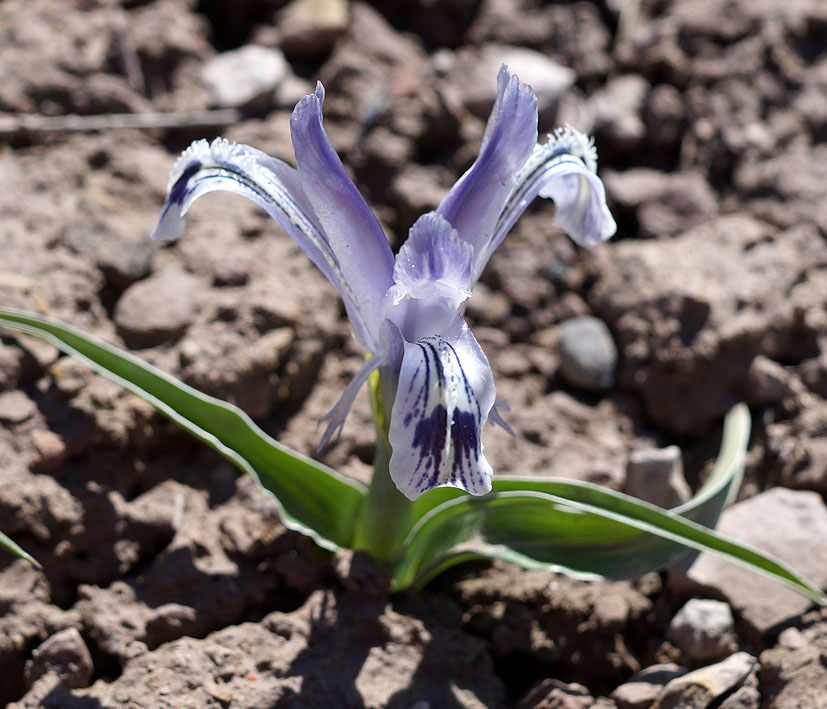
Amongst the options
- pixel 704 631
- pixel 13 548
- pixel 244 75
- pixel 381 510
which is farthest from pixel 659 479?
pixel 244 75

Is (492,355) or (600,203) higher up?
(492,355)

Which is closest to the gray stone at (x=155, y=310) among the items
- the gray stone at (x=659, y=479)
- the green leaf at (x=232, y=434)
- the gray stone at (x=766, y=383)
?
the green leaf at (x=232, y=434)

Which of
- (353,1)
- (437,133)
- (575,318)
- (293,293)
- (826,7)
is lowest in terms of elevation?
(293,293)

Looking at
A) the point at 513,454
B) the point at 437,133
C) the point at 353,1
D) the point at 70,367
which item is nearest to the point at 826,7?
the point at 437,133

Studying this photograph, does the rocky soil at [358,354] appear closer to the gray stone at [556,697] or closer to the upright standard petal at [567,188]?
the gray stone at [556,697]

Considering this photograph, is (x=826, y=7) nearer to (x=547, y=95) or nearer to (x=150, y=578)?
(x=547, y=95)

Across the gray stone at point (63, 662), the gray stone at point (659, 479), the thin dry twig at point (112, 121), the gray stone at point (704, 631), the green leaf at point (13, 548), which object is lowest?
the gray stone at point (63, 662)
